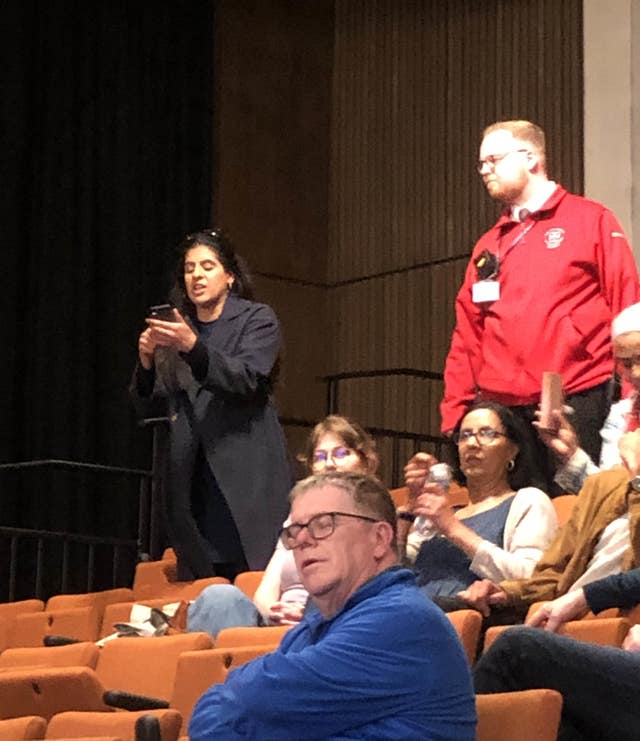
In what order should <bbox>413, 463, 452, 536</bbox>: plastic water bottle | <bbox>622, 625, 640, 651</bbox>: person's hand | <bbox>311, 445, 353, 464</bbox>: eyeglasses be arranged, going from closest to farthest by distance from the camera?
1. <bbox>622, 625, 640, 651</bbox>: person's hand
2. <bbox>413, 463, 452, 536</bbox>: plastic water bottle
3. <bbox>311, 445, 353, 464</bbox>: eyeglasses

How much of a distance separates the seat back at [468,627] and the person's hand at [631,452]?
1.60ft

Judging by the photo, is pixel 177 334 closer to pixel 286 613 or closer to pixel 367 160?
pixel 286 613

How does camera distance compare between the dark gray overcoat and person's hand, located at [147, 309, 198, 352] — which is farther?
the dark gray overcoat

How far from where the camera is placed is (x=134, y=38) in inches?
294

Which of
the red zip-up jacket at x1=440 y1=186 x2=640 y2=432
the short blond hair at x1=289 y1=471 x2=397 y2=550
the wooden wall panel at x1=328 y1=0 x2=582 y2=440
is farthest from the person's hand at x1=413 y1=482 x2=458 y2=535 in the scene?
the wooden wall panel at x1=328 y1=0 x2=582 y2=440

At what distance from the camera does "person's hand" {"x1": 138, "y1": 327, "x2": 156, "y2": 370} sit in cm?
402

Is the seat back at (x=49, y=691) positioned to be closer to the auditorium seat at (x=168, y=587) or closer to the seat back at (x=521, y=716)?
the seat back at (x=521, y=716)

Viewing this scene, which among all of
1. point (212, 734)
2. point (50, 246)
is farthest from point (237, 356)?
point (50, 246)

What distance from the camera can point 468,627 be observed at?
2.54m

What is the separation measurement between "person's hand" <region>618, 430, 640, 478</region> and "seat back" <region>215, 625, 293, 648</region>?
697 millimetres

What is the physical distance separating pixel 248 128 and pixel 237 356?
3836mm

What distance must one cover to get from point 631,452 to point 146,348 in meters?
1.58

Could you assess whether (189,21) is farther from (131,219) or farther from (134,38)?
(131,219)

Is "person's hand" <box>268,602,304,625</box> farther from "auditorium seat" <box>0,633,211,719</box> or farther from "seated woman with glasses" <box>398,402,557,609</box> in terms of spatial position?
"auditorium seat" <box>0,633,211,719</box>
